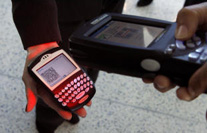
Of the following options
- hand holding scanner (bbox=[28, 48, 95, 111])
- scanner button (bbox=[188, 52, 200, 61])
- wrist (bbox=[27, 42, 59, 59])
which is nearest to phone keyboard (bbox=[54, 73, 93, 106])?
hand holding scanner (bbox=[28, 48, 95, 111])

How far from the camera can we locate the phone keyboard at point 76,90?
786 millimetres

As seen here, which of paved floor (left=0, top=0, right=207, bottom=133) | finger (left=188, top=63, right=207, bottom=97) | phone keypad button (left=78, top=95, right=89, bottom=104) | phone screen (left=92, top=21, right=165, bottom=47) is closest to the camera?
finger (left=188, top=63, right=207, bottom=97)

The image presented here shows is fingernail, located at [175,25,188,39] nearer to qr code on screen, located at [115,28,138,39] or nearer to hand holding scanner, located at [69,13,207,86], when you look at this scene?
hand holding scanner, located at [69,13,207,86]

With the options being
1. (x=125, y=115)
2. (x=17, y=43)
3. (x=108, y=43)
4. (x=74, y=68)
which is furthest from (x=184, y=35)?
(x=17, y=43)

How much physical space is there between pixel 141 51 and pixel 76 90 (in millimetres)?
280

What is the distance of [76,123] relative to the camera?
3.89 ft

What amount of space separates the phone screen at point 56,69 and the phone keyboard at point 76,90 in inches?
1.3

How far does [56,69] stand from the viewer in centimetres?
81

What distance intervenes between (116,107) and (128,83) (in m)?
0.16

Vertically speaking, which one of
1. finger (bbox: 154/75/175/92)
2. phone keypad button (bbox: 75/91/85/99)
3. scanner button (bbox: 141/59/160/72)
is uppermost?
scanner button (bbox: 141/59/160/72)

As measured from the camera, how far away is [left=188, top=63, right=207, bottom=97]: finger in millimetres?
582

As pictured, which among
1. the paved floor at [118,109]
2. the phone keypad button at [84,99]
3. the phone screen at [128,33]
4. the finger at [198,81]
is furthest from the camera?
the paved floor at [118,109]

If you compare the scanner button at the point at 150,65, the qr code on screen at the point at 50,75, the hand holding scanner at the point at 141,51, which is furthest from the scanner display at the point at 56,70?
the scanner button at the point at 150,65

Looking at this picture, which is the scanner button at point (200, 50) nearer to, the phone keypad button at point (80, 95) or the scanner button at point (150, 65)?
the scanner button at point (150, 65)
